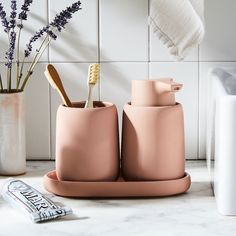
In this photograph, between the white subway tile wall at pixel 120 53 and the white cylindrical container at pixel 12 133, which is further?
the white subway tile wall at pixel 120 53

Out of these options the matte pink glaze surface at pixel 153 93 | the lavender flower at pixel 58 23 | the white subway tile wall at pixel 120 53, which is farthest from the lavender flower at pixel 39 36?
the matte pink glaze surface at pixel 153 93

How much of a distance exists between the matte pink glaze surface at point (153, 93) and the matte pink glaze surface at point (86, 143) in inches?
2.1

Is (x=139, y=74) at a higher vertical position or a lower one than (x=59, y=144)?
higher

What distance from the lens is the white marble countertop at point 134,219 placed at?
955mm

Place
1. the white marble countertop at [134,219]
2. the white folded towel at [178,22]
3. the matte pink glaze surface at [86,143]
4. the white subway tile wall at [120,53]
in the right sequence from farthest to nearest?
the white subway tile wall at [120,53], the white folded towel at [178,22], the matte pink glaze surface at [86,143], the white marble countertop at [134,219]

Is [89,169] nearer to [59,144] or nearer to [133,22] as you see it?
[59,144]

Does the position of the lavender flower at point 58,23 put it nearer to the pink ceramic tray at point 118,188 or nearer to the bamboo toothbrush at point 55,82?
the bamboo toothbrush at point 55,82

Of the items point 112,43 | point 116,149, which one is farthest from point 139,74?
point 116,149

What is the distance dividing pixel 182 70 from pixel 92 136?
→ 0.34 m

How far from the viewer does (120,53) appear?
1.37 m

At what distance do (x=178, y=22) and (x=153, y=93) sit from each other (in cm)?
18

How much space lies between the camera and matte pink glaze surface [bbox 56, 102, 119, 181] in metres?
1.10

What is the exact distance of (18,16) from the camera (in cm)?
134

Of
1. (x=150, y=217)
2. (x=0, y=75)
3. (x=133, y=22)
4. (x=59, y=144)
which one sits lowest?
(x=150, y=217)
